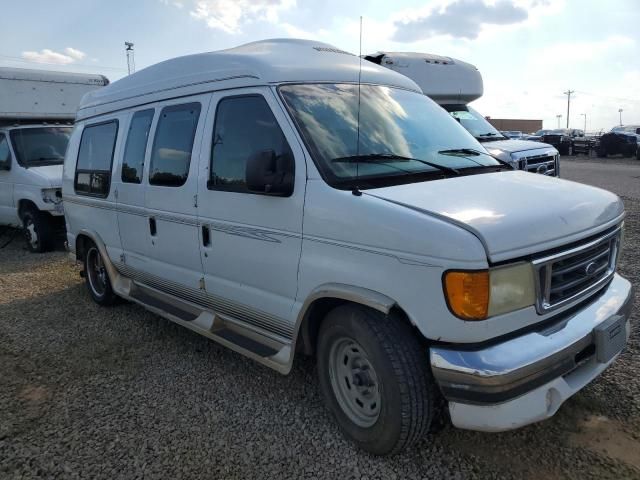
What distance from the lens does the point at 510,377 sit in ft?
7.99

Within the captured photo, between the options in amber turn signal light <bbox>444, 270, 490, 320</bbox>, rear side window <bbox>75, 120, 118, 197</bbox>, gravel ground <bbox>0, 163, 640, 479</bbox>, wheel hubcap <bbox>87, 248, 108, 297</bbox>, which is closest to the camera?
amber turn signal light <bbox>444, 270, 490, 320</bbox>

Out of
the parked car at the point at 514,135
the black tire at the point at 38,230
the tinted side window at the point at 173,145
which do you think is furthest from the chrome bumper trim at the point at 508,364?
the parked car at the point at 514,135

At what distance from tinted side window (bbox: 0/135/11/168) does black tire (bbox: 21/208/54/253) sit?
98cm

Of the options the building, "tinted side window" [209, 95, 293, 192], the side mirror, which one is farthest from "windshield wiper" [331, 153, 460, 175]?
the building

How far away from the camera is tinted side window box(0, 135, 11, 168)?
921cm

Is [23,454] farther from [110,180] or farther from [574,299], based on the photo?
[574,299]

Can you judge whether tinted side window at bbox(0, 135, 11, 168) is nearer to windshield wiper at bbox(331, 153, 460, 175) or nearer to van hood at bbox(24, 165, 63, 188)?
van hood at bbox(24, 165, 63, 188)

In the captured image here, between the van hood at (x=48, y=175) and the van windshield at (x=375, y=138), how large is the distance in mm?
→ 6515

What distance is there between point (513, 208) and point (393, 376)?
41.6 inches

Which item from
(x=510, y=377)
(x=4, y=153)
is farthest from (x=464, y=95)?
(x=510, y=377)

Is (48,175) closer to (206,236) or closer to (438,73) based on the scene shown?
(206,236)

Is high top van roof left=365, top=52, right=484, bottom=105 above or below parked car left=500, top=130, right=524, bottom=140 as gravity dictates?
above

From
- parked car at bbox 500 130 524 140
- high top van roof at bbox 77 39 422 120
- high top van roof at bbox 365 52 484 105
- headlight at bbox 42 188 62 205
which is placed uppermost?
high top van roof at bbox 365 52 484 105

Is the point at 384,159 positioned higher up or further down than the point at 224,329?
higher up
